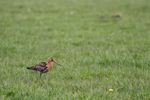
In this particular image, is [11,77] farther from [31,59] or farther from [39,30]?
[39,30]

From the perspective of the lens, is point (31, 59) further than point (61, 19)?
No

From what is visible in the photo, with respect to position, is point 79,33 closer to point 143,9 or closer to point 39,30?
point 39,30

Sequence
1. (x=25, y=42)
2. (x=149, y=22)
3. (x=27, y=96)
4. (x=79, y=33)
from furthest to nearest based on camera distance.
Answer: (x=149, y=22) → (x=79, y=33) → (x=25, y=42) → (x=27, y=96)

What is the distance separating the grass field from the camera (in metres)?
4.48

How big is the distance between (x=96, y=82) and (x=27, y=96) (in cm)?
168

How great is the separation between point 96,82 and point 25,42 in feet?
15.9

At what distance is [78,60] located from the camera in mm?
6613

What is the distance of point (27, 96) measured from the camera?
169 inches

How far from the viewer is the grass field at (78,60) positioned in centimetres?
448

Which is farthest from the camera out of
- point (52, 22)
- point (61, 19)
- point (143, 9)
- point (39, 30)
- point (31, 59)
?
point (143, 9)

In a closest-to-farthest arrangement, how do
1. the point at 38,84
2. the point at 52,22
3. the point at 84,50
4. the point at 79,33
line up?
the point at 38,84, the point at 84,50, the point at 79,33, the point at 52,22

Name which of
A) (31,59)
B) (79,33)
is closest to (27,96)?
(31,59)

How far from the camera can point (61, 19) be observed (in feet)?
46.5

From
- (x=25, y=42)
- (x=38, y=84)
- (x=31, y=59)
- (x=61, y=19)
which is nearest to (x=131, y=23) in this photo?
(x=61, y=19)
